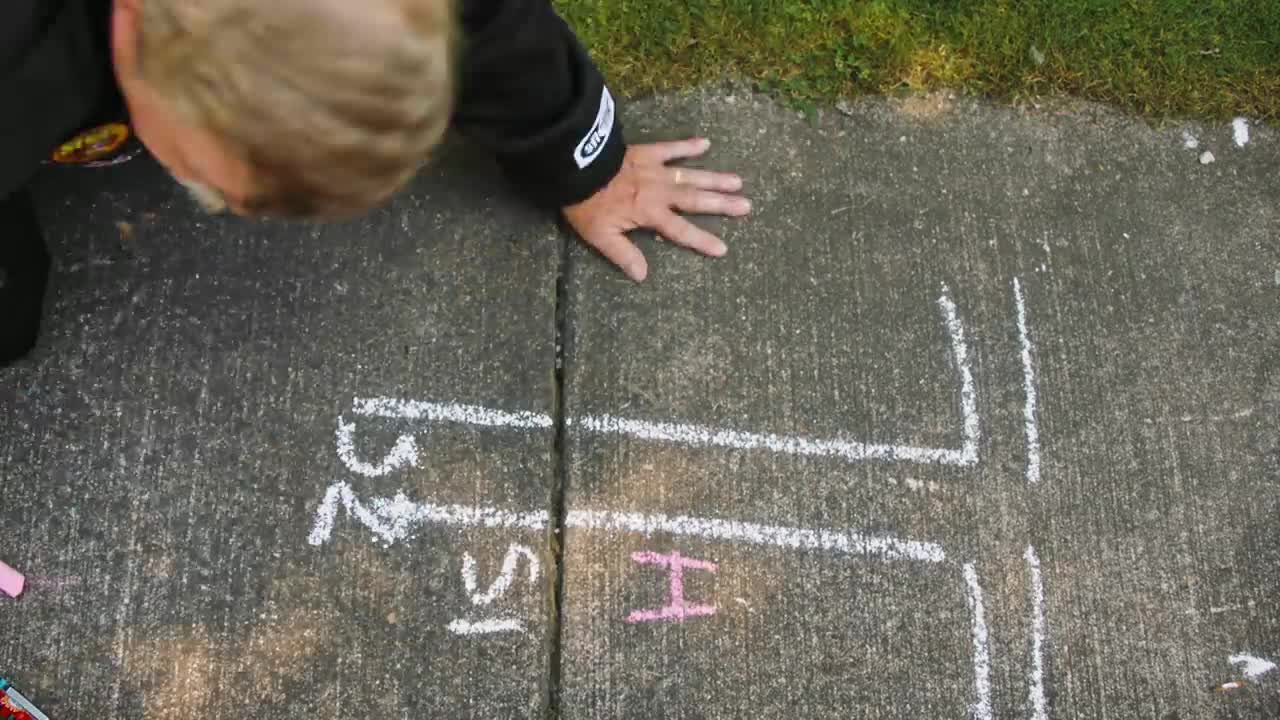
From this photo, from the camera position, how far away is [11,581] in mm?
1940

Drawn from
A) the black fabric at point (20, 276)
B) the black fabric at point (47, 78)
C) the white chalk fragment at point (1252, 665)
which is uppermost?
the black fabric at point (47, 78)

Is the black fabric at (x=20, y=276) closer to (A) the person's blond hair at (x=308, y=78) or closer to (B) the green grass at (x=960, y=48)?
(A) the person's blond hair at (x=308, y=78)

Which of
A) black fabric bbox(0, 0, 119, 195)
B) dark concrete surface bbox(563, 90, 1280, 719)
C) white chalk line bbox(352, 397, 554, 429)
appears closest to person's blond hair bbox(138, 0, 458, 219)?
black fabric bbox(0, 0, 119, 195)

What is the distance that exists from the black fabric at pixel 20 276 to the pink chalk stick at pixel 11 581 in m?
0.40

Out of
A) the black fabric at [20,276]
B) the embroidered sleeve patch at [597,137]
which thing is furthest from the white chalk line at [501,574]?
the black fabric at [20,276]

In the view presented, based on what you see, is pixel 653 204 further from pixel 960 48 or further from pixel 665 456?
pixel 960 48

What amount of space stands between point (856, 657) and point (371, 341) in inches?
45.2

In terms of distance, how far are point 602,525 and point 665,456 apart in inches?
7.4

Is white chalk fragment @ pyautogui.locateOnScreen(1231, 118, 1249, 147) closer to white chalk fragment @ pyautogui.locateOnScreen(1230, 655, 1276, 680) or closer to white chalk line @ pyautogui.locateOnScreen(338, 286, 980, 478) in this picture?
white chalk line @ pyautogui.locateOnScreen(338, 286, 980, 478)

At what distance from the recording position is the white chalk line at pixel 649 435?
2061mm

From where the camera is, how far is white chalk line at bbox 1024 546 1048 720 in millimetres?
2023

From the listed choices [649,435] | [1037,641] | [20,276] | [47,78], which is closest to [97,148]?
[20,276]

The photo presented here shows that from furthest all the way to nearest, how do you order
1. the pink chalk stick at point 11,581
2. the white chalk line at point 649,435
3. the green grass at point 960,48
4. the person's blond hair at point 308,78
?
1. the green grass at point 960,48
2. the white chalk line at point 649,435
3. the pink chalk stick at point 11,581
4. the person's blond hair at point 308,78

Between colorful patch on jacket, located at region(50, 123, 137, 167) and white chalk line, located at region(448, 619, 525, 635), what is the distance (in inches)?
42.8
